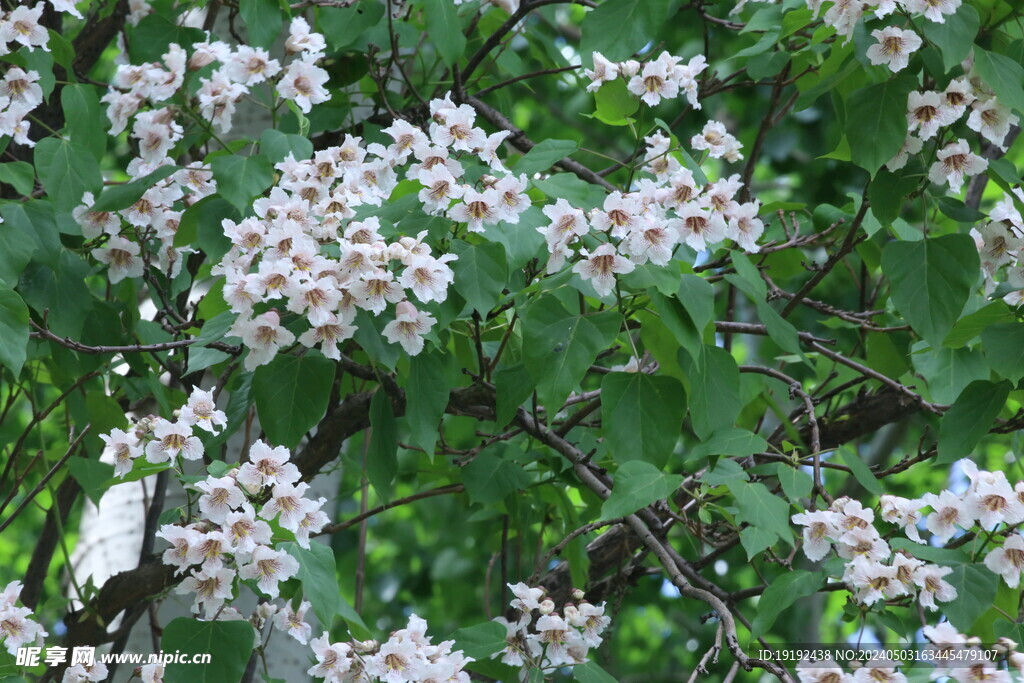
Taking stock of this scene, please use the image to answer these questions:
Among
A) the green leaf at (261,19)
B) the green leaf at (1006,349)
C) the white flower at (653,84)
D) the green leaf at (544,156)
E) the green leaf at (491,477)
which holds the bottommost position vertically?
the green leaf at (1006,349)

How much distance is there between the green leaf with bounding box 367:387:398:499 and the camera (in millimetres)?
1679

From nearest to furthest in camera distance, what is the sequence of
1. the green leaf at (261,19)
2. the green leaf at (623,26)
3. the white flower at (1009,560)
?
1. the white flower at (1009,560)
2. the green leaf at (623,26)
3. the green leaf at (261,19)

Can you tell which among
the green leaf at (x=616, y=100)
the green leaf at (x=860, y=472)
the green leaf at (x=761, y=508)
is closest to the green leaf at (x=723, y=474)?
the green leaf at (x=761, y=508)

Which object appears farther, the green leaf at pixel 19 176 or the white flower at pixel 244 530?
the green leaf at pixel 19 176

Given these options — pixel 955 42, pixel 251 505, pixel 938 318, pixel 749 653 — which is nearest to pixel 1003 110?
pixel 955 42

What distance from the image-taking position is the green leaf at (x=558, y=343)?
1.43 m

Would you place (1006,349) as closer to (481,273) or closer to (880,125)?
(880,125)

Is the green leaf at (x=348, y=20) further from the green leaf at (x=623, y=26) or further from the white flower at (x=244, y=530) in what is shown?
the white flower at (x=244, y=530)

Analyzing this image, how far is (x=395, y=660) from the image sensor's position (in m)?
1.47

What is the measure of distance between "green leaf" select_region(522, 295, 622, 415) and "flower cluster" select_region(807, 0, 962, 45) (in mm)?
504

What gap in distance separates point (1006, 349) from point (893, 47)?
0.46 m

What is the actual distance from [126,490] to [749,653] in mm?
1834

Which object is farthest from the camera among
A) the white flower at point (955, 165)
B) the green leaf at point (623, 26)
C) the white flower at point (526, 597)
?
the green leaf at point (623, 26)

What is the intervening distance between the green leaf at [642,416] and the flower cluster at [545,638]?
26 cm
